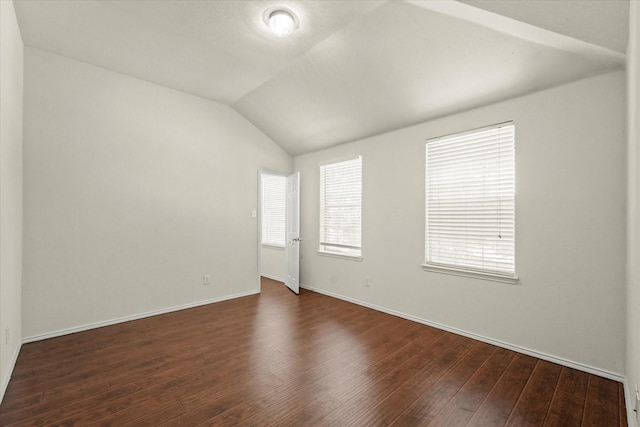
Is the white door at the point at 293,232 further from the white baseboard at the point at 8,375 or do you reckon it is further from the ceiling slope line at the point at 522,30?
the white baseboard at the point at 8,375

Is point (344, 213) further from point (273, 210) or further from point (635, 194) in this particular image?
point (635, 194)

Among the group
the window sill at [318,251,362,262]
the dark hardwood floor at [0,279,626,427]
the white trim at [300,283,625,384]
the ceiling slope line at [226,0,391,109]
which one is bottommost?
the dark hardwood floor at [0,279,626,427]

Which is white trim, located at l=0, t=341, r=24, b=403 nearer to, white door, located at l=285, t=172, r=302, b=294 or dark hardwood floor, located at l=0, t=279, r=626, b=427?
dark hardwood floor, located at l=0, t=279, r=626, b=427

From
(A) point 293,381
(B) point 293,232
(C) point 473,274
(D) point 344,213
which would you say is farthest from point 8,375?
(C) point 473,274

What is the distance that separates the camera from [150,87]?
3826 millimetres

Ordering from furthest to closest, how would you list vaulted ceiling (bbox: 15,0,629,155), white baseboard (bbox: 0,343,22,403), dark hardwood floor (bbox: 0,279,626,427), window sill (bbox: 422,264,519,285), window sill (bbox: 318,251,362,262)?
window sill (bbox: 318,251,362,262) → window sill (bbox: 422,264,519,285) → vaulted ceiling (bbox: 15,0,629,155) → white baseboard (bbox: 0,343,22,403) → dark hardwood floor (bbox: 0,279,626,427)

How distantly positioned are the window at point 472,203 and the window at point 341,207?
3.93ft

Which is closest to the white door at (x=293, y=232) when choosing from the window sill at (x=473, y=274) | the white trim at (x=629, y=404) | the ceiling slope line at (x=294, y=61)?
the ceiling slope line at (x=294, y=61)

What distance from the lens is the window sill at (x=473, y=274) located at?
2.87 m

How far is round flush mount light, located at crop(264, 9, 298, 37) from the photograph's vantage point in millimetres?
2441

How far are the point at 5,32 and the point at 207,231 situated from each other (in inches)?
111

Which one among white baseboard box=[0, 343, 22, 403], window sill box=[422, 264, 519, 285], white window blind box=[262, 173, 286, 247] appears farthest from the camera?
white window blind box=[262, 173, 286, 247]

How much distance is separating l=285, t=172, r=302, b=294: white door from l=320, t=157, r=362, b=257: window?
1.40ft

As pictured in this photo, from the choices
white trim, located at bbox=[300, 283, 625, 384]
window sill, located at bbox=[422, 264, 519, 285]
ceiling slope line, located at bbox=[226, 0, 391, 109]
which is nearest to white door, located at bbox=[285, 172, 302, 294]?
white trim, located at bbox=[300, 283, 625, 384]
